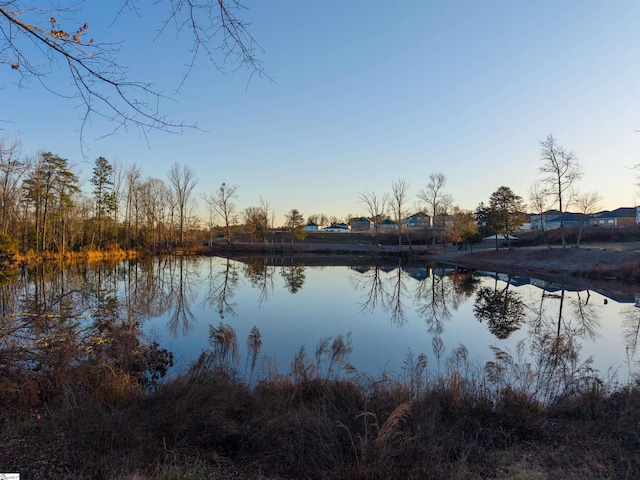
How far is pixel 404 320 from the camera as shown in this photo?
14.5 metres

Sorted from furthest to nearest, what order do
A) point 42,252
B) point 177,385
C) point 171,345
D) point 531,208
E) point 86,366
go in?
point 531,208 < point 42,252 < point 171,345 < point 86,366 < point 177,385

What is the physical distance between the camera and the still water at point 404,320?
31.4ft

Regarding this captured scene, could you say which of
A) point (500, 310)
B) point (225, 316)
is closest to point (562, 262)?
point (500, 310)

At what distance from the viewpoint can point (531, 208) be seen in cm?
4366

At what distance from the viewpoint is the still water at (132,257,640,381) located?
9.57 meters

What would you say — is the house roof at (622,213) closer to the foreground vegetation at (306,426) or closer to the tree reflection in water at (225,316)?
the tree reflection in water at (225,316)

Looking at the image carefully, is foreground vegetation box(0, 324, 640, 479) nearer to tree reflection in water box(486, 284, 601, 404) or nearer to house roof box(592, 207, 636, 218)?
tree reflection in water box(486, 284, 601, 404)

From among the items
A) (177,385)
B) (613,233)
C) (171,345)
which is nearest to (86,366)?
(177,385)

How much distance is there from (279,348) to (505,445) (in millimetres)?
6323

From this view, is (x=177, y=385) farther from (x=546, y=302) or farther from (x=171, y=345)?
(x=546, y=302)

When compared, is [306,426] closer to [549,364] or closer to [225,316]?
[549,364]

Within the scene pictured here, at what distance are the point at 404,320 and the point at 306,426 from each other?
10.4 meters

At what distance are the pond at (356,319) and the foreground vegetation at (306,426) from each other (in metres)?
1.12

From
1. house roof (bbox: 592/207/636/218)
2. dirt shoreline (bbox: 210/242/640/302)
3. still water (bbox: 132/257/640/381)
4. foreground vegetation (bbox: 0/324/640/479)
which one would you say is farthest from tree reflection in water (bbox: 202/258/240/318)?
house roof (bbox: 592/207/636/218)
